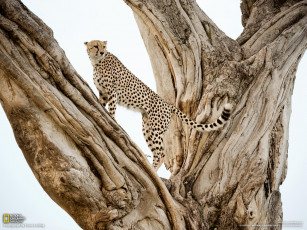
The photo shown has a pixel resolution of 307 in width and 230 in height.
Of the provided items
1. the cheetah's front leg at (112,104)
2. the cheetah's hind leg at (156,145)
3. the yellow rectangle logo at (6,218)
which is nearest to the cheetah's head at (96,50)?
the cheetah's front leg at (112,104)

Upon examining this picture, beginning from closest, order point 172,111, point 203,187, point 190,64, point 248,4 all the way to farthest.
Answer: point 203,187, point 190,64, point 172,111, point 248,4

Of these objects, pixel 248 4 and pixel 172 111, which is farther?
pixel 248 4

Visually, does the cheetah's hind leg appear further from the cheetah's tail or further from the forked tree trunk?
the cheetah's tail

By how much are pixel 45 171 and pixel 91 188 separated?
0.41 meters

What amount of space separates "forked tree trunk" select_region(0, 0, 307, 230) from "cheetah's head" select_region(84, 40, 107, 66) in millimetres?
907

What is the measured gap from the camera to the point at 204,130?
525cm

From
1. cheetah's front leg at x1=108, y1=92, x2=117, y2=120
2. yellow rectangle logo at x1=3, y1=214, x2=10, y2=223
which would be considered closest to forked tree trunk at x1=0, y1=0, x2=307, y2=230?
cheetah's front leg at x1=108, y1=92, x2=117, y2=120

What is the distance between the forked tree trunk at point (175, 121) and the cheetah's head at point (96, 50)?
2.98 feet

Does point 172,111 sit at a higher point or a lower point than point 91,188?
higher

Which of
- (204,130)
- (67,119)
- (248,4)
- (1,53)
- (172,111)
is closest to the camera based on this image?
(1,53)

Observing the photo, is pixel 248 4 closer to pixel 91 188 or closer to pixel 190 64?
pixel 190 64

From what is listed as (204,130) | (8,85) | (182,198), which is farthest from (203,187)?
(8,85)

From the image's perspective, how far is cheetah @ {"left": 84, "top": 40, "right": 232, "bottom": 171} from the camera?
6359 millimetres

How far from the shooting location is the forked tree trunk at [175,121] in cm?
365
